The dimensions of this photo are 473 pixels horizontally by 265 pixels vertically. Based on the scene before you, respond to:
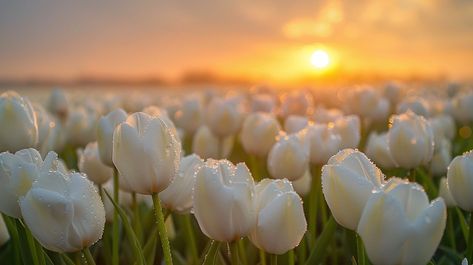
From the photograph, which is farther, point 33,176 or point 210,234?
point 33,176

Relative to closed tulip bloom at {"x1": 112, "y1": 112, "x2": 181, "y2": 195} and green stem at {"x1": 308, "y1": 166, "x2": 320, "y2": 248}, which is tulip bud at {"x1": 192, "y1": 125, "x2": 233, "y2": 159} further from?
closed tulip bloom at {"x1": 112, "y1": 112, "x2": 181, "y2": 195}

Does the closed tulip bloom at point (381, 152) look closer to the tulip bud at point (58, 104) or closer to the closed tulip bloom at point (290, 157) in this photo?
the closed tulip bloom at point (290, 157)

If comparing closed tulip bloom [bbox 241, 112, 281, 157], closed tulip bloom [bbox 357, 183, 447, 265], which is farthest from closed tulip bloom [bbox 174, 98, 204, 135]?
closed tulip bloom [bbox 357, 183, 447, 265]

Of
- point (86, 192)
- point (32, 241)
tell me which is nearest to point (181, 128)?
point (32, 241)

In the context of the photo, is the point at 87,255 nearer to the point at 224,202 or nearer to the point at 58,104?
the point at 224,202

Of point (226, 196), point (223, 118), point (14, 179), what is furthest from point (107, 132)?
point (223, 118)

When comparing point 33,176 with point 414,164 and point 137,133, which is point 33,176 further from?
point 414,164
